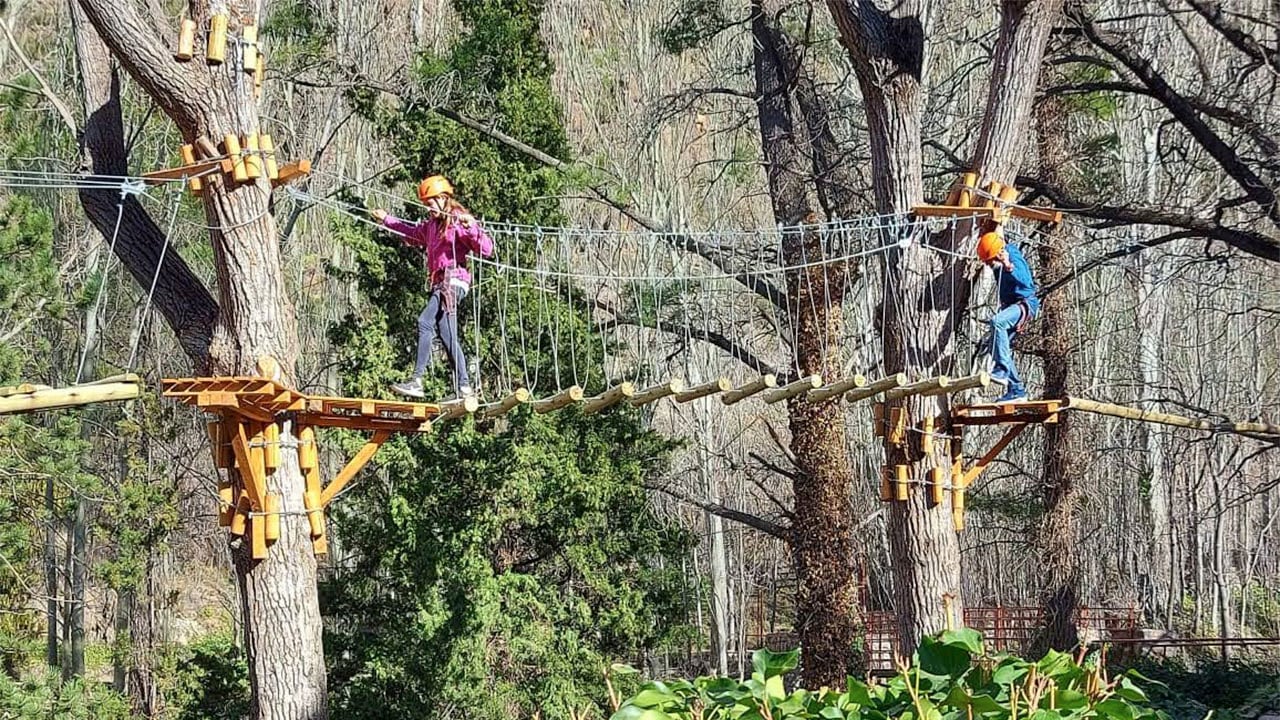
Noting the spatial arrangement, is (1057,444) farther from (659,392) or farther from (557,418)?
(659,392)

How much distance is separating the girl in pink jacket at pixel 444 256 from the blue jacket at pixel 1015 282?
2777 millimetres

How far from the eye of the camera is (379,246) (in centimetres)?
1049

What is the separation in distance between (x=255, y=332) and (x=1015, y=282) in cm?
388

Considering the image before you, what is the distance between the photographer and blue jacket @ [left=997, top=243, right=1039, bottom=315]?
7.41m

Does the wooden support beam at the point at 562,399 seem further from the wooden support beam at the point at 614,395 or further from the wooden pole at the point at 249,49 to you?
the wooden pole at the point at 249,49

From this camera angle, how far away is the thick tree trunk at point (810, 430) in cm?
1143

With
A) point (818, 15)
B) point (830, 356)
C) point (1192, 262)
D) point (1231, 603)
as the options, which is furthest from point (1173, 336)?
point (1192, 262)

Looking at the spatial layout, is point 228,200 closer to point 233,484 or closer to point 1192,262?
point 233,484

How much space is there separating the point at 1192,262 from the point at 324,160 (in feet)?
35.6

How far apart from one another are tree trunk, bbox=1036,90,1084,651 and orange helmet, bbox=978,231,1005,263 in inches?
180

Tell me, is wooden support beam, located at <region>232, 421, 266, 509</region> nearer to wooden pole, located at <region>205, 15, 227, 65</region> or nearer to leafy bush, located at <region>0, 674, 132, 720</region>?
wooden pole, located at <region>205, 15, 227, 65</region>

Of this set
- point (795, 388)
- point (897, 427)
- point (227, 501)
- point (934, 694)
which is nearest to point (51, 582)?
point (227, 501)

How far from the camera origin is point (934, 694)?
257 centimetres

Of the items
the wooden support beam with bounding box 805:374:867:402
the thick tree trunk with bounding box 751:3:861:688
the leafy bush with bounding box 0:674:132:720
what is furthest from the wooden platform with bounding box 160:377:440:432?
the thick tree trunk with bounding box 751:3:861:688
